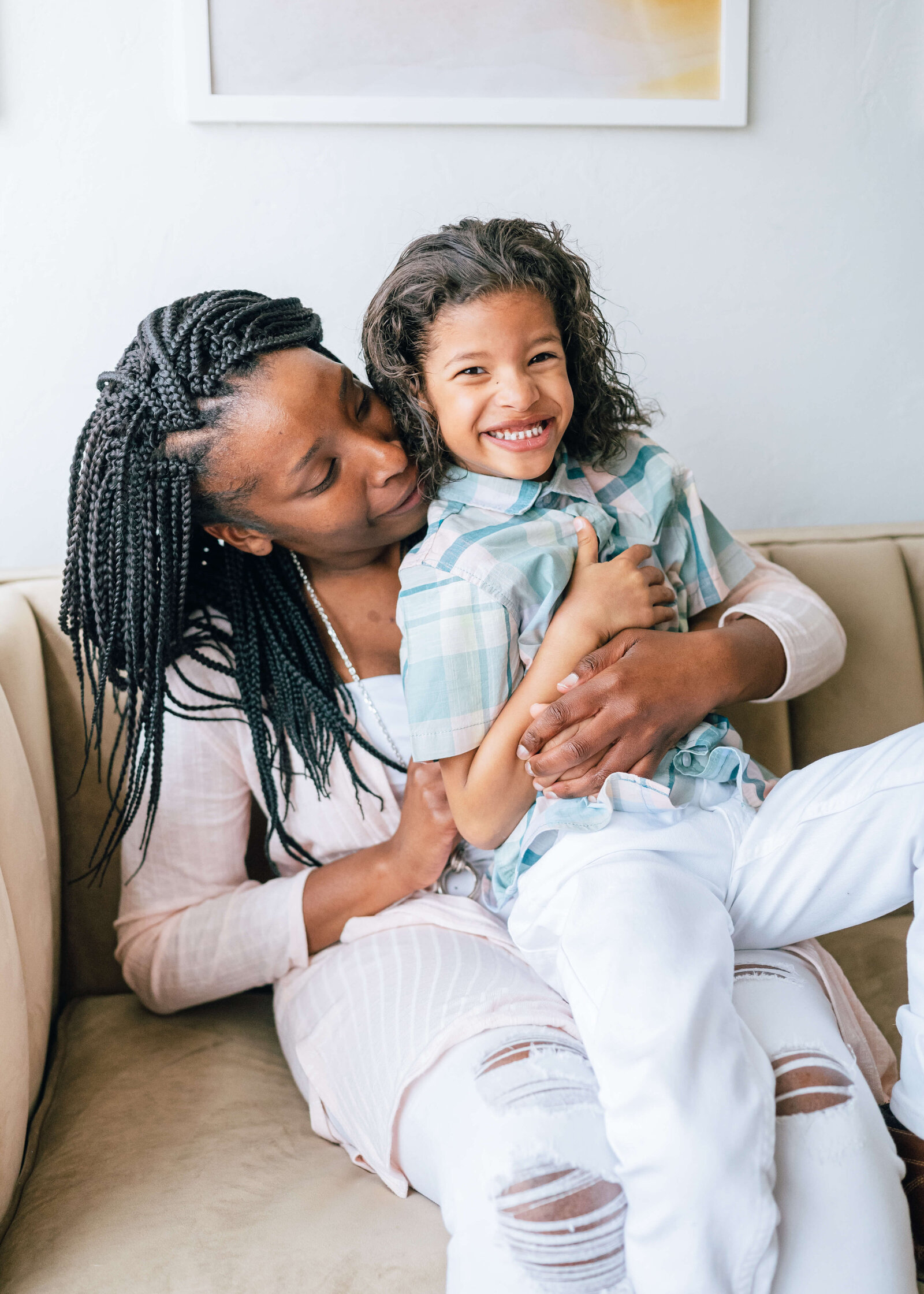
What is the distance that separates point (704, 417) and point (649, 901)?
3.34 ft

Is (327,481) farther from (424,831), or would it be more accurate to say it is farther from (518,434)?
(424,831)

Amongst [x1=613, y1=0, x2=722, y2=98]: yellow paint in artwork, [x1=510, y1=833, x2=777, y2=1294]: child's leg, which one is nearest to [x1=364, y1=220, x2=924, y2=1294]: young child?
[x1=510, y1=833, x2=777, y2=1294]: child's leg

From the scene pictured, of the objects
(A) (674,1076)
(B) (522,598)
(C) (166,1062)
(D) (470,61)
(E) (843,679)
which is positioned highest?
(D) (470,61)

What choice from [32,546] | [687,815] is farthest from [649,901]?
[32,546]

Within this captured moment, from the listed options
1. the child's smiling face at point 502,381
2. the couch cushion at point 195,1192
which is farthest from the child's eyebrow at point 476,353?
the couch cushion at point 195,1192

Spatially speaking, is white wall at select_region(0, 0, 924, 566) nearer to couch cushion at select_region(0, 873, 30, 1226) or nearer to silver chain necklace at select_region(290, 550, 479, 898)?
silver chain necklace at select_region(290, 550, 479, 898)

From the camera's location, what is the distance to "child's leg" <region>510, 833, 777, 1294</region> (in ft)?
2.32

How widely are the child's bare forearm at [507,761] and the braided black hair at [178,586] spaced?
0.73 feet

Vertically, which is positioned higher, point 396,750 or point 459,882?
point 396,750

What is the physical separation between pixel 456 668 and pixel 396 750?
0.28 meters

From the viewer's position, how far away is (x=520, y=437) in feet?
3.52

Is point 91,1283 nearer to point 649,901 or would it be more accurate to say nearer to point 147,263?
point 649,901

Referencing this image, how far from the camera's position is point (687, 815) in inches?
39.3

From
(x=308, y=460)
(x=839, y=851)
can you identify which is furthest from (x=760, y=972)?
(x=308, y=460)
